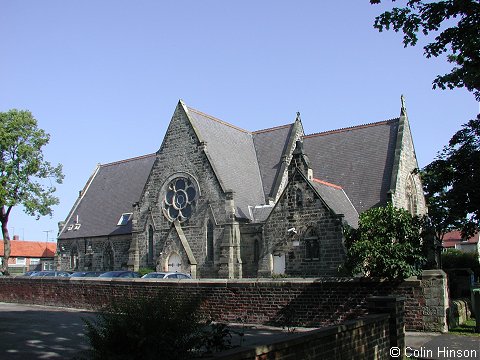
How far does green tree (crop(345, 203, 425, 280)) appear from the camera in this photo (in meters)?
14.9

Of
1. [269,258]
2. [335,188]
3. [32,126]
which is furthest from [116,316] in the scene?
[32,126]

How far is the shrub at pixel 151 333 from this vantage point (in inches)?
245

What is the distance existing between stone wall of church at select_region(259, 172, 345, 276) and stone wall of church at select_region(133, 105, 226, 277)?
16.0 feet

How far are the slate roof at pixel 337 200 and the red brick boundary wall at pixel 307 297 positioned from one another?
9.60m

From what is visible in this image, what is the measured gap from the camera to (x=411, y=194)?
1255 inches

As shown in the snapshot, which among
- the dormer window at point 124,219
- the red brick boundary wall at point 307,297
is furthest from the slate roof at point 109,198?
the red brick boundary wall at point 307,297

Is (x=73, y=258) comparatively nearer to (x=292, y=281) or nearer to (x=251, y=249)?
(x=251, y=249)

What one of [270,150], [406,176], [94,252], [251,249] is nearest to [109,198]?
[94,252]

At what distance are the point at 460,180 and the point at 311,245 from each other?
931 cm

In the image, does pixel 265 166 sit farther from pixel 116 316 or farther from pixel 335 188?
pixel 116 316

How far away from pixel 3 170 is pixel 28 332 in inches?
1318

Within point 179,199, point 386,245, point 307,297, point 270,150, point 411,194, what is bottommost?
point 307,297

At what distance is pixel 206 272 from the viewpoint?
31.3m

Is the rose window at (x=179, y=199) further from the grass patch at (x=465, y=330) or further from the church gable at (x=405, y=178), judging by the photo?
the grass patch at (x=465, y=330)
